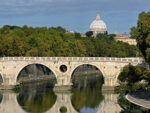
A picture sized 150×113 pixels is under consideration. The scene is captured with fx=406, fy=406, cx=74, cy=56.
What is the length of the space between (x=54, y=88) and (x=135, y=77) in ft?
77.3

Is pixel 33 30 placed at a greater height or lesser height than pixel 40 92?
greater

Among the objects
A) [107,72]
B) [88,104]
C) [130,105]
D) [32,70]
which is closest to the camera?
[130,105]

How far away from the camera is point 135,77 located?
61531mm

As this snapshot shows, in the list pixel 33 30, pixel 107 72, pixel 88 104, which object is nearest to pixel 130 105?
pixel 88 104

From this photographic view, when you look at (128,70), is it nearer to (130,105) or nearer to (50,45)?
(130,105)

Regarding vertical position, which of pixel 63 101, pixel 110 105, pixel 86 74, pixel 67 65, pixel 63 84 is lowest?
pixel 110 105

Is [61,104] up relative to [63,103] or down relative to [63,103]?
down

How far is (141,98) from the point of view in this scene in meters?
58.3

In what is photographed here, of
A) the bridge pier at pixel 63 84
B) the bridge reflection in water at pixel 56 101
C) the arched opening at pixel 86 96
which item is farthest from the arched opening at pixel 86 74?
the bridge pier at pixel 63 84

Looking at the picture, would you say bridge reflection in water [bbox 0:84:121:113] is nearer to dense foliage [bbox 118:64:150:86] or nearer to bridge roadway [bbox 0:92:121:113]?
bridge roadway [bbox 0:92:121:113]

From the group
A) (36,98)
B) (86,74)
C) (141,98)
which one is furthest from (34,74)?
(141,98)

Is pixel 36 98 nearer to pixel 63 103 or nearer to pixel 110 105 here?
pixel 63 103

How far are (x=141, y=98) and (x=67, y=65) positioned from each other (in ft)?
84.8

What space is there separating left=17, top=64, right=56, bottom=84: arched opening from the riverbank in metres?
38.7
